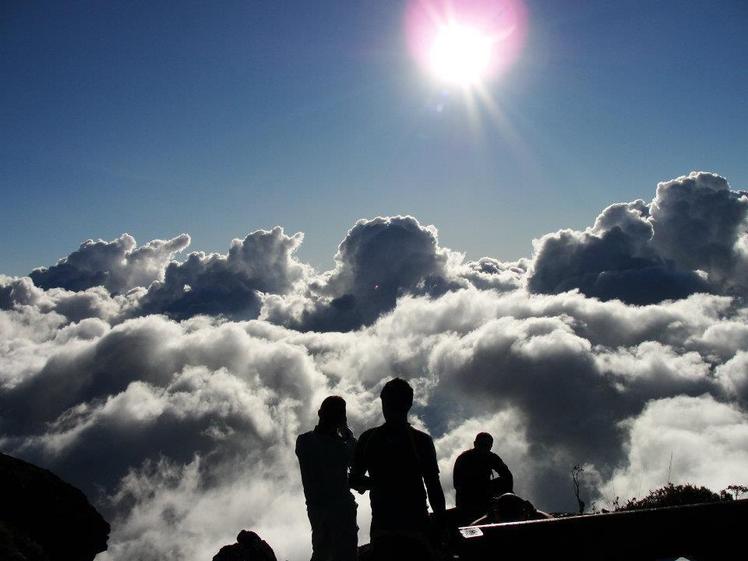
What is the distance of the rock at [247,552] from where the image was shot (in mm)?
14227

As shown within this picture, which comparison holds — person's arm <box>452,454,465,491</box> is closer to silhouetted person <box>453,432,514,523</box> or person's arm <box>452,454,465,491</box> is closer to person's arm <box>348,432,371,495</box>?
silhouetted person <box>453,432,514,523</box>

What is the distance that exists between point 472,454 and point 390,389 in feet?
16.0

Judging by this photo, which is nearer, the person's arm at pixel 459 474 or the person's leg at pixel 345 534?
the person's leg at pixel 345 534

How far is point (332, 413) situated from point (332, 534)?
128 centimetres

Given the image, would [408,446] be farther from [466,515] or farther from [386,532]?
[466,515]

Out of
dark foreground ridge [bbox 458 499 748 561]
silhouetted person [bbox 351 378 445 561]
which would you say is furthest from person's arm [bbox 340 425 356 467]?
dark foreground ridge [bbox 458 499 748 561]

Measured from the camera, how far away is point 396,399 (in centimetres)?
377

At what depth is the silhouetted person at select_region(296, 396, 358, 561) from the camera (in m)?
5.05

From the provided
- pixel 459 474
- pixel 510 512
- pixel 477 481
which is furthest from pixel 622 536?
pixel 459 474

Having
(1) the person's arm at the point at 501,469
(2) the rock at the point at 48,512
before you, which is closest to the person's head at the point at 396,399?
(1) the person's arm at the point at 501,469

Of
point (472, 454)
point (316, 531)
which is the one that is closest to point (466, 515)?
point (472, 454)

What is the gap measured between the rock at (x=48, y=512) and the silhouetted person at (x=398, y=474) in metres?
10.8

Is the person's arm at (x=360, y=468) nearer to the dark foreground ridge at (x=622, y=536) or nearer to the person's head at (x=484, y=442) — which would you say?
the dark foreground ridge at (x=622, y=536)

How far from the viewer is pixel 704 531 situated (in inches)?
159
